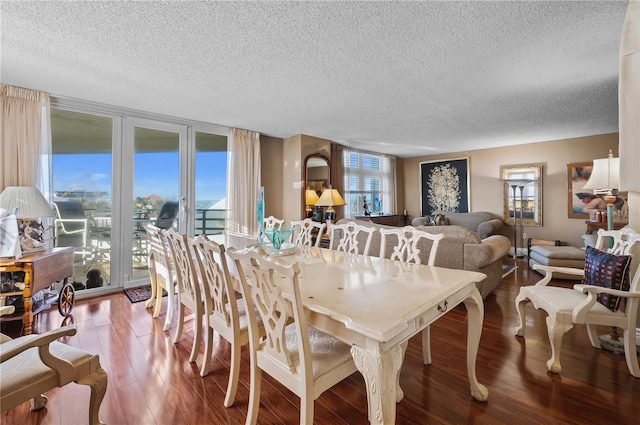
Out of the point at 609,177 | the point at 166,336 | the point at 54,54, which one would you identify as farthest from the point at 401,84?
the point at 166,336

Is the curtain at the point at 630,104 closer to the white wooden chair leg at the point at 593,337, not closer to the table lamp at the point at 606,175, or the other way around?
the table lamp at the point at 606,175

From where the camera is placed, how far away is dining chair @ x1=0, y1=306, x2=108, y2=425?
44.3 inches

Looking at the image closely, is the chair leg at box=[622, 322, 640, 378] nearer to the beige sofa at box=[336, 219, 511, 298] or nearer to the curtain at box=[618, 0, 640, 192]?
the curtain at box=[618, 0, 640, 192]

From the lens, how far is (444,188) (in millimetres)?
7062

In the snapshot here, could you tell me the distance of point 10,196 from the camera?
8.48 ft

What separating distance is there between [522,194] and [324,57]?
572cm

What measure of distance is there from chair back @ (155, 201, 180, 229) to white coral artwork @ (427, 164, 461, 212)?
5872 millimetres

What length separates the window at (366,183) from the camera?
6393mm

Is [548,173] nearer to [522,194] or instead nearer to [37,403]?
[522,194]

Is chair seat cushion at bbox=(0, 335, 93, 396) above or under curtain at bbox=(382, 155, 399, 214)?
under

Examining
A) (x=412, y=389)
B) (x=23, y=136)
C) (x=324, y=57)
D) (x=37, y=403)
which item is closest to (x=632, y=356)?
(x=412, y=389)

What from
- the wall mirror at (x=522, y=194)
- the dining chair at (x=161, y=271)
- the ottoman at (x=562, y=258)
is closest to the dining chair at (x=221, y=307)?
the dining chair at (x=161, y=271)

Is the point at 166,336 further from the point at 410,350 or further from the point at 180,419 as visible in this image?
the point at 410,350

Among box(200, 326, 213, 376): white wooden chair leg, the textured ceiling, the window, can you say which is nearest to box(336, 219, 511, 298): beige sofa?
the textured ceiling
